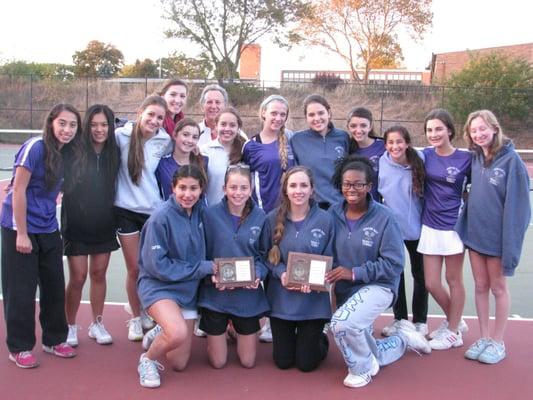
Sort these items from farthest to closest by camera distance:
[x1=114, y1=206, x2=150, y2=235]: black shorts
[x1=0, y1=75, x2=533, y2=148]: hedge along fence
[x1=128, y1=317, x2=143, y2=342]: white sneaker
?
1. [x1=0, y1=75, x2=533, y2=148]: hedge along fence
2. [x1=128, y1=317, x2=143, y2=342]: white sneaker
3. [x1=114, y1=206, x2=150, y2=235]: black shorts

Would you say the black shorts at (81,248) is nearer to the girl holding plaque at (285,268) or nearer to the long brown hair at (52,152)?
the long brown hair at (52,152)

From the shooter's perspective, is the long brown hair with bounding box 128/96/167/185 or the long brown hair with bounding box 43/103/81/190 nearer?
the long brown hair with bounding box 43/103/81/190

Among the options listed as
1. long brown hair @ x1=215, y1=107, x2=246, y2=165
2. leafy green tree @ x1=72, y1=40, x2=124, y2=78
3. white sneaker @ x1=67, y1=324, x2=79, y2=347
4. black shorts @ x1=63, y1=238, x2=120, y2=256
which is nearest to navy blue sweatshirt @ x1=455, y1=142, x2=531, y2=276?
long brown hair @ x1=215, y1=107, x2=246, y2=165

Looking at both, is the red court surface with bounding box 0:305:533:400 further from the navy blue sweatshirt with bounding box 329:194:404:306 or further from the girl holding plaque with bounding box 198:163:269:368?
the navy blue sweatshirt with bounding box 329:194:404:306

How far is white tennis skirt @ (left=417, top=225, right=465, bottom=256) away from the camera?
15.3ft

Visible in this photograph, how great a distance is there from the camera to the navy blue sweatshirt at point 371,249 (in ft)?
13.5

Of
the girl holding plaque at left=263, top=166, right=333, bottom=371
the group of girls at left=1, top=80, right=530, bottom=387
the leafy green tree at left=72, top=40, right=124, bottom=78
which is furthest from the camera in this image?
the leafy green tree at left=72, top=40, right=124, bottom=78

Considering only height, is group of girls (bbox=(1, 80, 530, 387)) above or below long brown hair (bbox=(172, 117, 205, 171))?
below

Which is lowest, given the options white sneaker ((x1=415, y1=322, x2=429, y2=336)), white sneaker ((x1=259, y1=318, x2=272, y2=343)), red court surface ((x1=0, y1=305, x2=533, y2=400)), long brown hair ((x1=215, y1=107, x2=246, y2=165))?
red court surface ((x1=0, y1=305, x2=533, y2=400))

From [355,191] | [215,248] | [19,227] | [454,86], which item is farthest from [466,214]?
[454,86]

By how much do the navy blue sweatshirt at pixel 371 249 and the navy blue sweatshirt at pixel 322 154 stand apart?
0.50 metres

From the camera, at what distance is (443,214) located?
4.68 m

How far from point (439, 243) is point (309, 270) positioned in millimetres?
1198

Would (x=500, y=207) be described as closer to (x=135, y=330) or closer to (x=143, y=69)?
(x=135, y=330)
